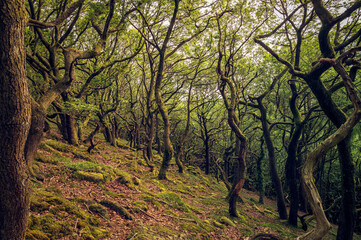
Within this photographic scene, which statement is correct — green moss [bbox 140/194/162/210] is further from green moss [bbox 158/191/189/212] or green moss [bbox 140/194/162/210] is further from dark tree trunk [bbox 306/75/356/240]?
dark tree trunk [bbox 306/75/356/240]

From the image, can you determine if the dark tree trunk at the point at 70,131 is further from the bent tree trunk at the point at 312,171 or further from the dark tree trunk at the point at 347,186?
the dark tree trunk at the point at 347,186

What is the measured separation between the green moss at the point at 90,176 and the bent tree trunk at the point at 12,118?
196 inches

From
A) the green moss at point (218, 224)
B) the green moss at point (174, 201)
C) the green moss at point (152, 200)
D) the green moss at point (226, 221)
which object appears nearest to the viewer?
the green moss at point (152, 200)

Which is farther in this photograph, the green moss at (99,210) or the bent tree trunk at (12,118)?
the green moss at (99,210)

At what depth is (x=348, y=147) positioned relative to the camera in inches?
251

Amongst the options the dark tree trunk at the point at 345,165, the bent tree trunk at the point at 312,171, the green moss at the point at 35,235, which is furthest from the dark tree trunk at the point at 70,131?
the dark tree trunk at the point at 345,165

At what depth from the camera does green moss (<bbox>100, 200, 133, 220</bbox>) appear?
18.8 feet

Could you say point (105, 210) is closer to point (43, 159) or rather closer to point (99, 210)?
point (99, 210)

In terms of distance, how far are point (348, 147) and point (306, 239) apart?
528cm

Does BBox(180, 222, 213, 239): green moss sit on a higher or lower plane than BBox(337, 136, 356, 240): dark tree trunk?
lower

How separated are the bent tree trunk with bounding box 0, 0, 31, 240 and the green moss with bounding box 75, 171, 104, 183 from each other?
497 centimetres

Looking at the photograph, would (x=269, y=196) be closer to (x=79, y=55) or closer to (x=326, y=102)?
(x=326, y=102)

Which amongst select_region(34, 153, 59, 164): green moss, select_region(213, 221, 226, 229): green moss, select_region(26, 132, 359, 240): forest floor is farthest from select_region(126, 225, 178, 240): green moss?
select_region(34, 153, 59, 164): green moss

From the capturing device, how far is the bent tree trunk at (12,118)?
240cm
